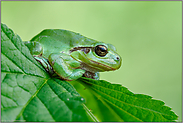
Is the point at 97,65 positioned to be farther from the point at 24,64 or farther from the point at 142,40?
the point at 142,40

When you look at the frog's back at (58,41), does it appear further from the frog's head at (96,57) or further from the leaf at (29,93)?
the leaf at (29,93)

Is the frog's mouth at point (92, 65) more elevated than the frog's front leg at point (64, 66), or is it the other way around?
the frog's mouth at point (92, 65)

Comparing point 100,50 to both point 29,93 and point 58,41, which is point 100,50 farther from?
point 29,93

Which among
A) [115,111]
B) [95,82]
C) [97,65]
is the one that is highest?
[97,65]

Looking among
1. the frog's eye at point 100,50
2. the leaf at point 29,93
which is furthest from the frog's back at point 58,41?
the leaf at point 29,93

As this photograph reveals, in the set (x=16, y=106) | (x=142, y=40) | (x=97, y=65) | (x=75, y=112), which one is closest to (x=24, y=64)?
(x=16, y=106)

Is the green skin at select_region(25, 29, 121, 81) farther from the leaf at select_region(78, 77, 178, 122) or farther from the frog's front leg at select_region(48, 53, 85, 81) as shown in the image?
the leaf at select_region(78, 77, 178, 122)

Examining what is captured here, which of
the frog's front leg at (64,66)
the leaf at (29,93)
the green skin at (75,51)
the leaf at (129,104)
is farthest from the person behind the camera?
the green skin at (75,51)
